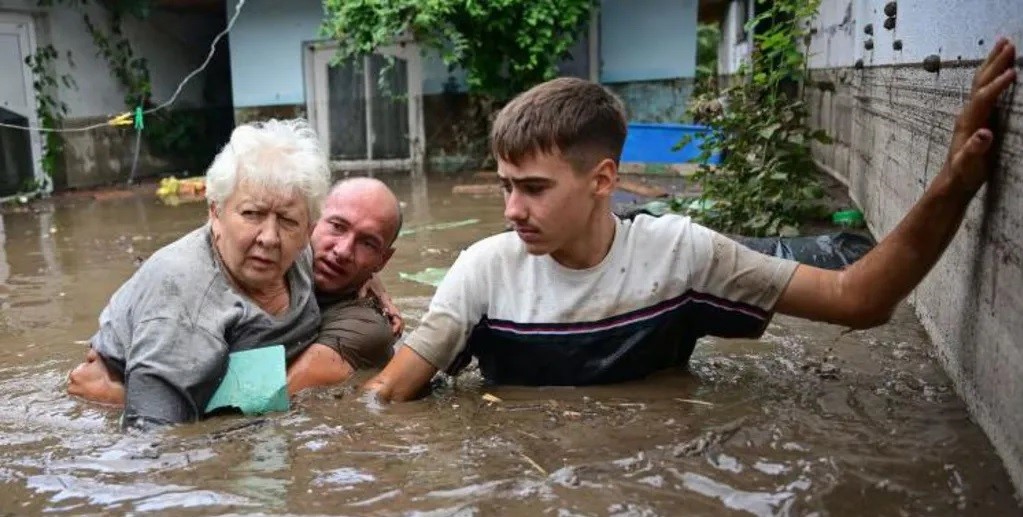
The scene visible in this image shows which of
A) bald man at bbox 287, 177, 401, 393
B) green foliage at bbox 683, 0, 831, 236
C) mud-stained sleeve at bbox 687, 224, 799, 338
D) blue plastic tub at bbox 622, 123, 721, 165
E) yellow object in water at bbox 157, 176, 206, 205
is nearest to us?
mud-stained sleeve at bbox 687, 224, 799, 338

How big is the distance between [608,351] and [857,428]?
0.79m

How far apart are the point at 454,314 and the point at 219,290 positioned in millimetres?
793

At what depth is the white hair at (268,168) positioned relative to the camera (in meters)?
3.00

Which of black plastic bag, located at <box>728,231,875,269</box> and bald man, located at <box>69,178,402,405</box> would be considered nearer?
bald man, located at <box>69,178,402,405</box>

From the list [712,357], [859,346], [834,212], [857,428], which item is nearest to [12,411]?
[712,357]

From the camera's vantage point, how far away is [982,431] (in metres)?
2.40

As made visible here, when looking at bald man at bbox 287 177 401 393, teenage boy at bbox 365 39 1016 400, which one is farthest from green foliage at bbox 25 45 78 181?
teenage boy at bbox 365 39 1016 400

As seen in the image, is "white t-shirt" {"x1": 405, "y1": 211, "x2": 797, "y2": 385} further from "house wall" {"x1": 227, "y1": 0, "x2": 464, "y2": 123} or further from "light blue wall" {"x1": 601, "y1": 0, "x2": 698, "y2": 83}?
"house wall" {"x1": 227, "y1": 0, "x2": 464, "y2": 123}

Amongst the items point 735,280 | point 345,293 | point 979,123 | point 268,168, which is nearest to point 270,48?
point 345,293

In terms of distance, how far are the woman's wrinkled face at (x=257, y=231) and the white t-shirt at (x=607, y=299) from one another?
0.54 metres

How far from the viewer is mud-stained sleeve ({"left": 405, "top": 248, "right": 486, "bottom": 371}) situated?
2.90 meters

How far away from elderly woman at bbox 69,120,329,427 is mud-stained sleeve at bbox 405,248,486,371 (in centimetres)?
57

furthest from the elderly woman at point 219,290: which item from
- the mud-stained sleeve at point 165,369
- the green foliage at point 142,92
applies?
the green foliage at point 142,92

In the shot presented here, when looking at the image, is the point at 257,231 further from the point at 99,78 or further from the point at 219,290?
the point at 99,78
